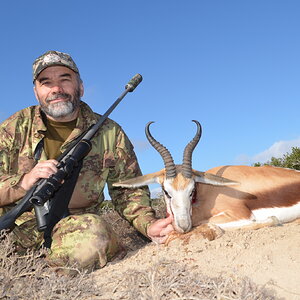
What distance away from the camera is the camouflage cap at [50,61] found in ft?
16.4

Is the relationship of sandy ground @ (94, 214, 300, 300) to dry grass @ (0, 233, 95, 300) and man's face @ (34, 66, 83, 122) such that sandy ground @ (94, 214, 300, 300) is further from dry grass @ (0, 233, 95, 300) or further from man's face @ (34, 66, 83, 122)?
man's face @ (34, 66, 83, 122)

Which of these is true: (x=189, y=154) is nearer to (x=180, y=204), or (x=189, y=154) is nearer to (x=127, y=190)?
(x=180, y=204)

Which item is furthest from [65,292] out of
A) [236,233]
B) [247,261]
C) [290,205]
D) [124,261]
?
[290,205]

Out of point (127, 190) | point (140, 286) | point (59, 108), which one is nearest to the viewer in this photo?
point (140, 286)

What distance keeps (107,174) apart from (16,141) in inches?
46.5

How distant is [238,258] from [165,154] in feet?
6.07

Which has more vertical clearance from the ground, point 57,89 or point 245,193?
point 57,89

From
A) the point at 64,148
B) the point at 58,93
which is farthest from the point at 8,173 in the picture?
the point at 58,93

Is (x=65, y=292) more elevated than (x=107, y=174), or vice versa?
(x=107, y=174)

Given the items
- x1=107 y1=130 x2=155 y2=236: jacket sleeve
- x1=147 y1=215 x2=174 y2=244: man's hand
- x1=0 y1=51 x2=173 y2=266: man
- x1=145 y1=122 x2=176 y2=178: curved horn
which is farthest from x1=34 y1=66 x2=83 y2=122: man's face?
x1=147 y1=215 x2=174 y2=244: man's hand

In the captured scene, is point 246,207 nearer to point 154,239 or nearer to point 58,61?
point 154,239

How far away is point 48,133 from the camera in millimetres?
5043

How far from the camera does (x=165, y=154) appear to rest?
515cm

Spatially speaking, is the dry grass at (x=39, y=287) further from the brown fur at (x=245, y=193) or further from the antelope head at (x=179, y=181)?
the brown fur at (x=245, y=193)
